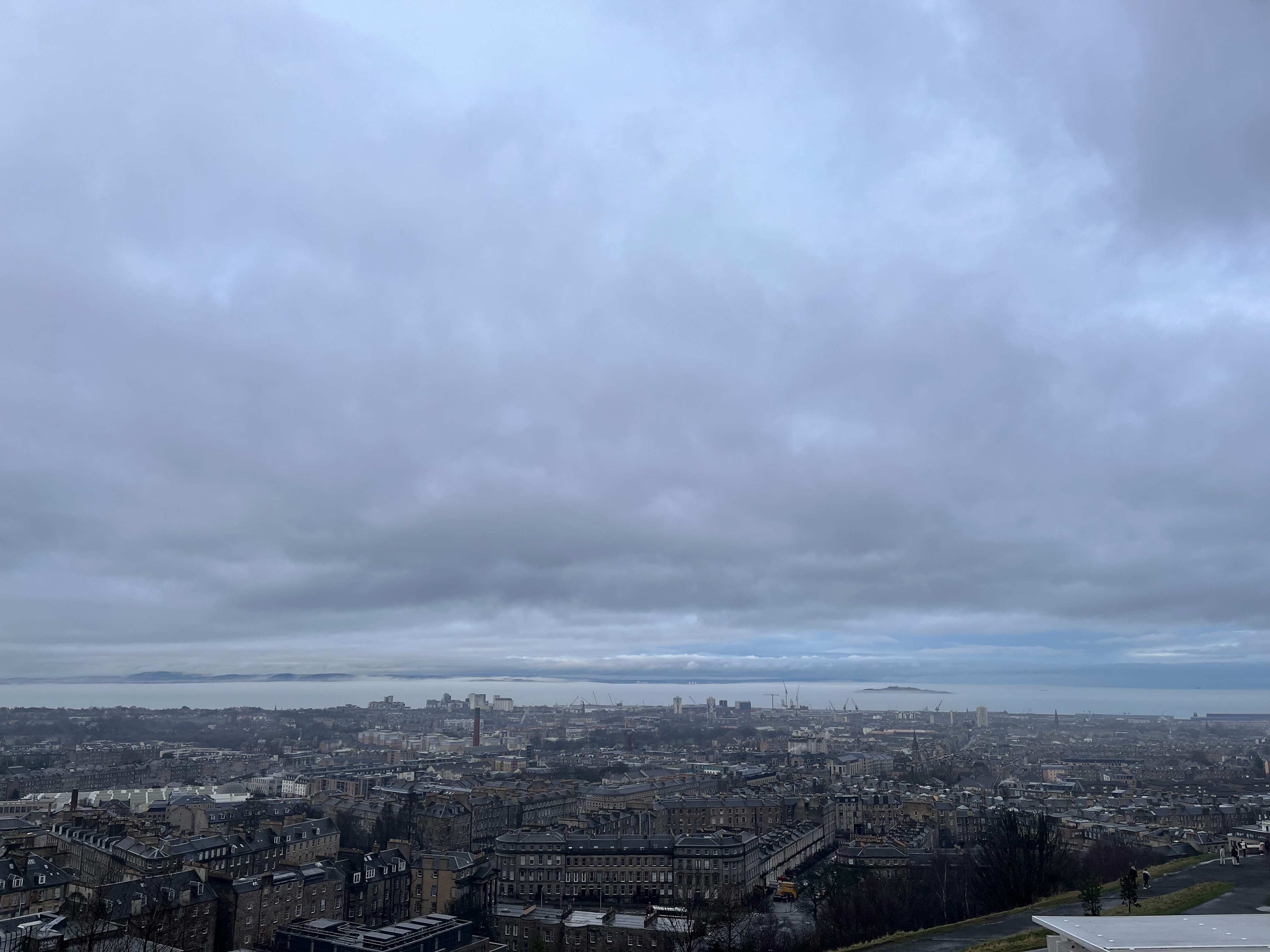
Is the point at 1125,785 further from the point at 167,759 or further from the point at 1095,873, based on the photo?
the point at 167,759

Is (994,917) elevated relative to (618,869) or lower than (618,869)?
elevated

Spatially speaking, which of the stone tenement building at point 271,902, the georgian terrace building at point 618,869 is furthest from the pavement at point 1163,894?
the stone tenement building at point 271,902

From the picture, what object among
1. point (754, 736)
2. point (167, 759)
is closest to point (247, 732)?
point (167, 759)

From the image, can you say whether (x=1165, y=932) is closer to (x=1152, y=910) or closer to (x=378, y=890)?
(x=1152, y=910)

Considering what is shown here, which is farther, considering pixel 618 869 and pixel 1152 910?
pixel 618 869

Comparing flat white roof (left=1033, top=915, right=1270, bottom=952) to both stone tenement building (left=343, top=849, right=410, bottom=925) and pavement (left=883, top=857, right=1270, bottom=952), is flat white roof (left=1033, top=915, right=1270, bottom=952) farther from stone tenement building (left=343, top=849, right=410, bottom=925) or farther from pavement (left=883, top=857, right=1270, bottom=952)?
stone tenement building (left=343, top=849, right=410, bottom=925)

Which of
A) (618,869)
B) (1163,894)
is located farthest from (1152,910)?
(618,869)

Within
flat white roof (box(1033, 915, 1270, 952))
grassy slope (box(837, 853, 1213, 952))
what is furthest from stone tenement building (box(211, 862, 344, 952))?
flat white roof (box(1033, 915, 1270, 952))

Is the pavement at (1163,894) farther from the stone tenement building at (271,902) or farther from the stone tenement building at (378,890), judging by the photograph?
the stone tenement building at (378,890)
